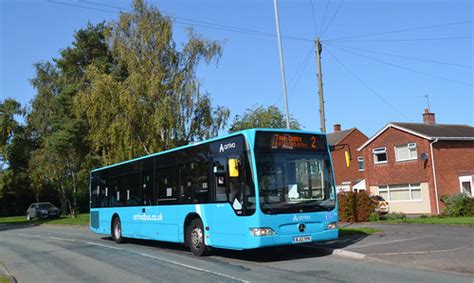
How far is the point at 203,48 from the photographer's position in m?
30.3

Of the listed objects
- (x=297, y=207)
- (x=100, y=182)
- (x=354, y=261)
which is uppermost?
(x=100, y=182)

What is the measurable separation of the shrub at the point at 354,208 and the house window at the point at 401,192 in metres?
16.1

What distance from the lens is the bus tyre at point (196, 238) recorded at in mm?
12359

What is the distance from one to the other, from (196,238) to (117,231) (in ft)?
19.9

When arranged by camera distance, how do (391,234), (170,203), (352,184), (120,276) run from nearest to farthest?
1. (120,276)
2. (170,203)
3. (391,234)
4. (352,184)

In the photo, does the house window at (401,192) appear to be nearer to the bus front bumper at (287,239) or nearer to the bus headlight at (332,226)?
the bus headlight at (332,226)

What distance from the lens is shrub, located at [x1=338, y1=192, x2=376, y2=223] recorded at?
71.5 feet

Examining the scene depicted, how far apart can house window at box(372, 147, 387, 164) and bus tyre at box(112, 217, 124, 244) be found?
2743cm

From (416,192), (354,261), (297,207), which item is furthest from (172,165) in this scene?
A: (416,192)

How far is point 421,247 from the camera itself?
12.0 meters

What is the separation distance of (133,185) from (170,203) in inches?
122

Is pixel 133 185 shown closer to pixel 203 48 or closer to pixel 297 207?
pixel 297 207

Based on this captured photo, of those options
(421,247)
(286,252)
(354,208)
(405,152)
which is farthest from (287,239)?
(405,152)

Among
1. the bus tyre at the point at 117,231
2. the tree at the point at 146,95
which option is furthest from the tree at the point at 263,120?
the bus tyre at the point at 117,231
